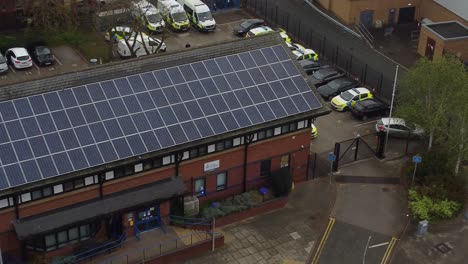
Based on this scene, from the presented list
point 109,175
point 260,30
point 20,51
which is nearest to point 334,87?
point 260,30

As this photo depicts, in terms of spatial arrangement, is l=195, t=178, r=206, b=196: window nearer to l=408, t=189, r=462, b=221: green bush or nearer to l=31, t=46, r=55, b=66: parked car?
l=408, t=189, r=462, b=221: green bush

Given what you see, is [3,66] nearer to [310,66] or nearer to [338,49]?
[310,66]

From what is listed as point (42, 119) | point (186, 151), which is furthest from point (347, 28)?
point (42, 119)

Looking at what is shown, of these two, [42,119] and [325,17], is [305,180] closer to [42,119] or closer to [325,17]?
[42,119]

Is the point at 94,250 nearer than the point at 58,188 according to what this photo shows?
No

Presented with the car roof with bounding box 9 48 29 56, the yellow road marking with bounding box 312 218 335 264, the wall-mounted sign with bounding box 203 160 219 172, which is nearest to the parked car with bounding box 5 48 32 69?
the car roof with bounding box 9 48 29 56

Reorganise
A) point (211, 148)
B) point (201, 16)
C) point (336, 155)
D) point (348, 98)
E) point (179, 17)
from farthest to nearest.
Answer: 1. point (201, 16)
2. point (179, 17)
3. point (348, 98)
4. point (336, 155)
5. point (211, 148)

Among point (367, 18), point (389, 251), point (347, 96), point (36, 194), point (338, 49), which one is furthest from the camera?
point (367, 18)

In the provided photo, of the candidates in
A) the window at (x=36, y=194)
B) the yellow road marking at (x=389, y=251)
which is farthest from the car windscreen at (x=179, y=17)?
the window at (x=36, y=194)
